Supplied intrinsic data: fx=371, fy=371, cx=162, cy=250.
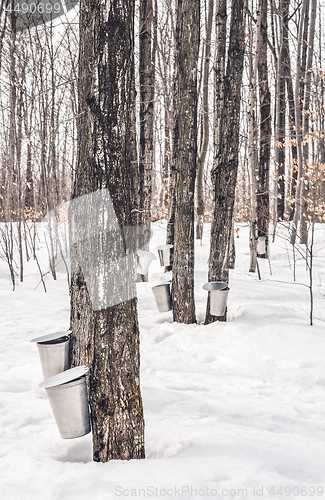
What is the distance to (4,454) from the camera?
2.05 m

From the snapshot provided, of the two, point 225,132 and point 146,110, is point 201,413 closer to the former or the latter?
point 225,132

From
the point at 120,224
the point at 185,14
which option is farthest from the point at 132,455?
the point at 185,14

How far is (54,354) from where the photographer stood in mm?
2377

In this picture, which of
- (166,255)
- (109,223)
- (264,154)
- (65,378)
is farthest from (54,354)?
(264,154)

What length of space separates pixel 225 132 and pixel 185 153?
523mm

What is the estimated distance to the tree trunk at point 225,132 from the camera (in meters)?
4.29

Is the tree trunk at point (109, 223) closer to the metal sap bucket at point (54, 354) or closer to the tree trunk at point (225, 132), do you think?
the metal sap bucket at point (54, 354)

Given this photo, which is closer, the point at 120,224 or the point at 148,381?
the point at 120,224

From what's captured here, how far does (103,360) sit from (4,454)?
82 centimetres

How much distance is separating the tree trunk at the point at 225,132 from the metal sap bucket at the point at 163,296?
1.97 feet

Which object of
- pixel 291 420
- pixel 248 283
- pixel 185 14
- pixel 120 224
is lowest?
pixel 291 420

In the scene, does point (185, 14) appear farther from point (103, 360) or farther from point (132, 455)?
point (132, 455)

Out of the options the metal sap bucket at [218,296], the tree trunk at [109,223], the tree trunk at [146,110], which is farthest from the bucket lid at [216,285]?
the tree trunk at [146,110]

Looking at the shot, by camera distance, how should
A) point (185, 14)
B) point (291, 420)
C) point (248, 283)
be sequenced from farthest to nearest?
1. point (248, 283)
2. point (185, 14)
3. point (291, 420)
